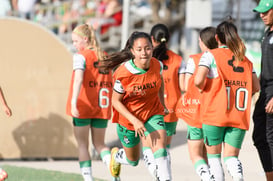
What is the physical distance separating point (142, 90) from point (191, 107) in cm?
93

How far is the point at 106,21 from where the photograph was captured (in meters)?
21.2

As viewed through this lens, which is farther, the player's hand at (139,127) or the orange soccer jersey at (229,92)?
the orange soccer jersey at (229,92)

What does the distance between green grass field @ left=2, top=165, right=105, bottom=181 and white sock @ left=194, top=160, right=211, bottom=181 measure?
2.54 metres

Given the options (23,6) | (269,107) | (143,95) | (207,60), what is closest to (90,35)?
(143,95)

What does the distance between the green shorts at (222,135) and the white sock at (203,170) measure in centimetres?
37

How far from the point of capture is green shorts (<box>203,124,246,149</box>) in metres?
7.38

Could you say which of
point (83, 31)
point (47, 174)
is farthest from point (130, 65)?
point (47, 174)

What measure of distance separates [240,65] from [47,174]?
4.00 m

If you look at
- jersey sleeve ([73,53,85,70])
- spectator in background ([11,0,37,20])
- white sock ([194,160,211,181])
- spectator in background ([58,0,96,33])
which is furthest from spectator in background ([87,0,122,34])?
white sock ([194,160,211,181])

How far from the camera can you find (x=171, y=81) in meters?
9.27

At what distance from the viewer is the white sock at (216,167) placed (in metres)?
7.47

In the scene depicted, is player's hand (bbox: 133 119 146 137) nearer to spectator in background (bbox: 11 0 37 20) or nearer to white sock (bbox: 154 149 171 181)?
white sock (bbox: 154 149 171 181)

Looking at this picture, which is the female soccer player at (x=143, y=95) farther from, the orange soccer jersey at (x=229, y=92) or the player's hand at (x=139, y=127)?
the orange soccer jersey at (x=229, y=92)

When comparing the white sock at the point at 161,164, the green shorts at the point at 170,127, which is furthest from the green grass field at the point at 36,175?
the white sock at the point at 161,164
